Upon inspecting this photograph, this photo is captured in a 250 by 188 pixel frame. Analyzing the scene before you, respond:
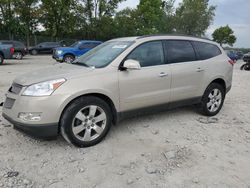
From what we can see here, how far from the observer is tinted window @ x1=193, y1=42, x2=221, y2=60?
5.02 m

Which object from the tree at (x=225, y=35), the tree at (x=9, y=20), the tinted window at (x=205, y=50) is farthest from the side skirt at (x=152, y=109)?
the tree at (x=225, y=35)

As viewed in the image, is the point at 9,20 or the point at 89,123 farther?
the point at 9,20

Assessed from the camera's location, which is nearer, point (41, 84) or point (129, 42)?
point (41, 84)

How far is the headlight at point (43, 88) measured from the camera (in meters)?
3.35

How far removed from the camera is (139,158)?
3.46 meters

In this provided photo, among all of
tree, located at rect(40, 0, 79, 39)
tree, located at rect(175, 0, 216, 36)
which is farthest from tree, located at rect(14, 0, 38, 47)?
tree, located at rect(175, 0, 216, 36)

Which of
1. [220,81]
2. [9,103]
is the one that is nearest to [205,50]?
[220,81]

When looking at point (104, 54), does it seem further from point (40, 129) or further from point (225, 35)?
point (225, 35)

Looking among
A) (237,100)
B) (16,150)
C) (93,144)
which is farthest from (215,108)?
(16,150)

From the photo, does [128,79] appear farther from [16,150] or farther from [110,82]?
[16,150]

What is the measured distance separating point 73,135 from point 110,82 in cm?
96

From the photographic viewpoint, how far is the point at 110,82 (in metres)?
3.79

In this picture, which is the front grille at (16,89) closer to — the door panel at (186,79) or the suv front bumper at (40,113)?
the suv front bumper at (40,113)

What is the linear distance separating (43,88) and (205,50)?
3415 millimetres
